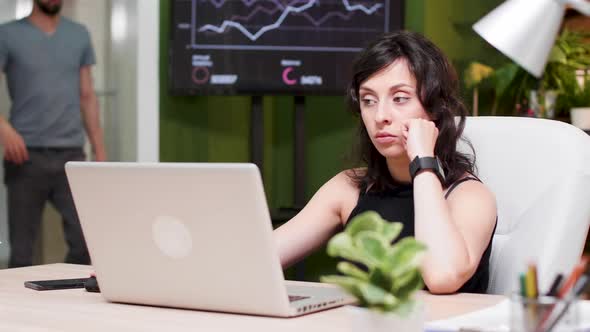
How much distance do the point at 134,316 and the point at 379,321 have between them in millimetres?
523

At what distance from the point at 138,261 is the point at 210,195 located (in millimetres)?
211

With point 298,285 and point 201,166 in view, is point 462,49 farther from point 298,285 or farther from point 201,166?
point 201,166

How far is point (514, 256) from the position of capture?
6.42 feet

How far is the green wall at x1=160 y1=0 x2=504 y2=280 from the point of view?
4086 millimetres

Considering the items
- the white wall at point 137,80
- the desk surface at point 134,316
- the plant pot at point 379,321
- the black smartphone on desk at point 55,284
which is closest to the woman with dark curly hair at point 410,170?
the desk surface at point 134,316

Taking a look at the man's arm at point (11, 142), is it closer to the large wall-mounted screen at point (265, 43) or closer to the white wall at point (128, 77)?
the white wall at point (128, 77)

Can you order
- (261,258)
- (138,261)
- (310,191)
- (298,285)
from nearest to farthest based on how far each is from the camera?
1. (261,258)
2. (138,261)
3. (298,285)
4. (310,191)

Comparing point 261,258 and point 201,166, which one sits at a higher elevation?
point 201,166

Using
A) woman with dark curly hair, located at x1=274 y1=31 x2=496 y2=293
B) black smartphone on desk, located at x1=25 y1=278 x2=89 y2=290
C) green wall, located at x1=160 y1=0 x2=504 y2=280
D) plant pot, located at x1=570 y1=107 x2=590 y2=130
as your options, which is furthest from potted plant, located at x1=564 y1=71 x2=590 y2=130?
black smartphone on desk, located at x1=25 y1=278 x2=89 y2=290

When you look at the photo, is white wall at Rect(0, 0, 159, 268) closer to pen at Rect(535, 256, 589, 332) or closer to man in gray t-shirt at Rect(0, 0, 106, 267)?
man in gray t-shirt at Rect(0, 0, 106, 267)

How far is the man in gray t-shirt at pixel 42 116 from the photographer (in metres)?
3.60

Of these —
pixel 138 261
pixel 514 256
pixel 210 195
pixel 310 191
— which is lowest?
pixel 310 191

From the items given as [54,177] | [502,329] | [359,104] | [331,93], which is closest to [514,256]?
[359,104]

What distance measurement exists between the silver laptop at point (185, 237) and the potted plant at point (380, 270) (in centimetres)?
31
